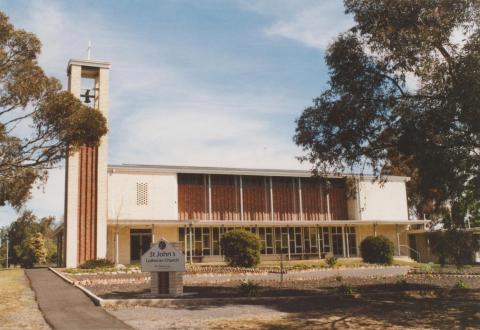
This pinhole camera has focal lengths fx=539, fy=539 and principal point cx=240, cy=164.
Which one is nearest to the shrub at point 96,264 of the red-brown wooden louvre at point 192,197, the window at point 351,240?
the red-brown wooden louvre at point 192,197

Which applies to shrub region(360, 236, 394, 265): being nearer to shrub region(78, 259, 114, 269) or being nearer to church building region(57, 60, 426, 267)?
church building region(57, 60, 426, 267)

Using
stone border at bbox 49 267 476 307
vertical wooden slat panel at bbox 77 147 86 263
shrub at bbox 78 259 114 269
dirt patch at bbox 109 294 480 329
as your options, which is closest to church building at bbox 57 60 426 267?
vertical wooden slat panel at bbox 77 147 86 263

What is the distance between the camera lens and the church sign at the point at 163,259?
16203 mm

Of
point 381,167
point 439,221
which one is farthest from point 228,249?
point 439,221

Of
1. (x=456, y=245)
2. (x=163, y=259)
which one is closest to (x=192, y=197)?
(x=163, y=259)

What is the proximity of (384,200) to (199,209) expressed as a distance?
16.3 metres

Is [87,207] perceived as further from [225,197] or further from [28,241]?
[28,241]

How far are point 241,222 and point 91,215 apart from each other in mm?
10689

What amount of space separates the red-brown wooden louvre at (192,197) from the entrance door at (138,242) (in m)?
2.68

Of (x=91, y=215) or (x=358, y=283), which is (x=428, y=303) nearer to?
(x=358, y=283)

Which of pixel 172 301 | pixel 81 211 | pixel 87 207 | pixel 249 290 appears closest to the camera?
pixel 172 301

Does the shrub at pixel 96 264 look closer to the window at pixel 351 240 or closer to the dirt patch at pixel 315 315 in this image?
the dirt patch at pixel 315 315

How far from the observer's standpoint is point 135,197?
120ft

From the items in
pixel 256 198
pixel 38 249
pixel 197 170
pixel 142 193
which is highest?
pixel 197 170
